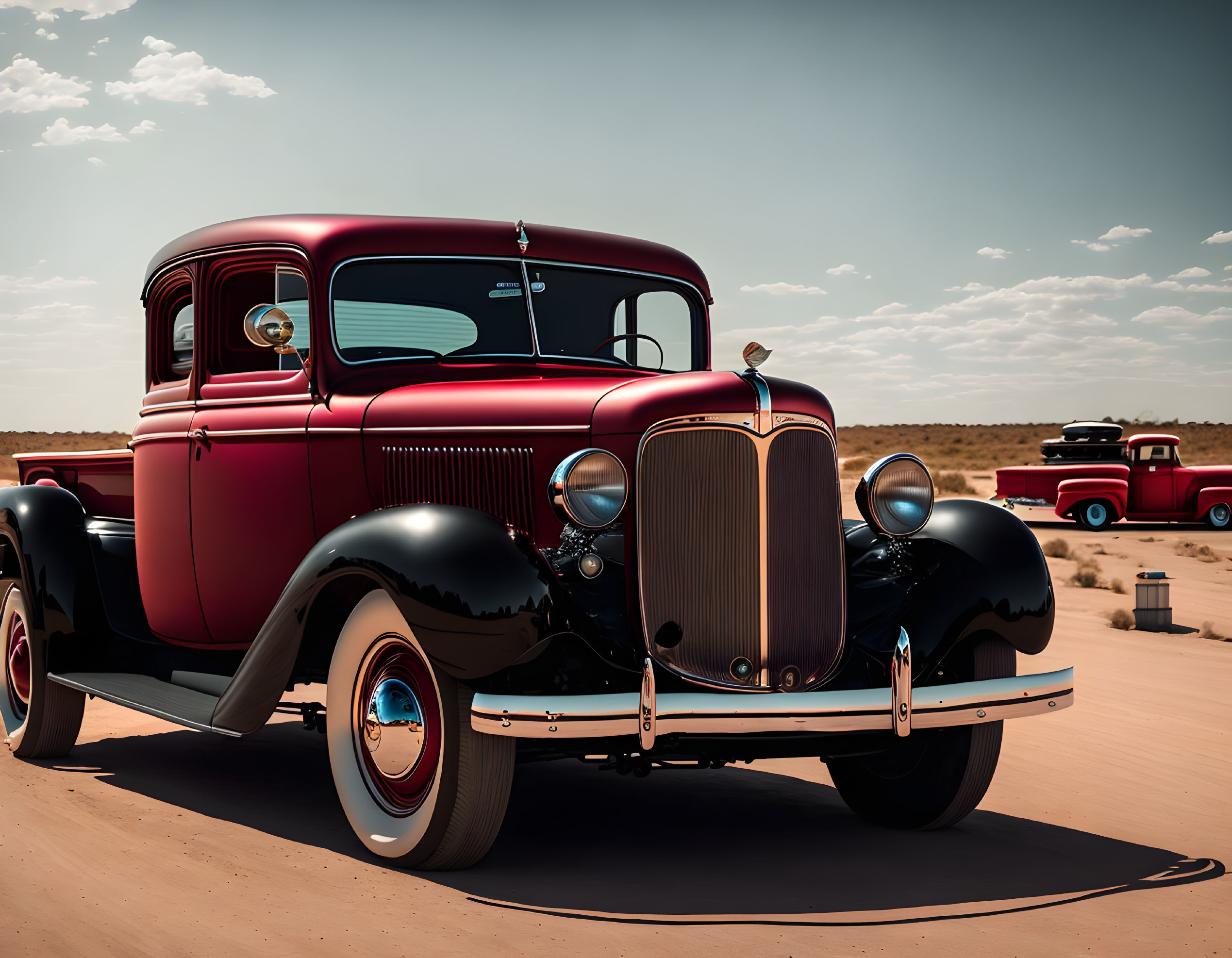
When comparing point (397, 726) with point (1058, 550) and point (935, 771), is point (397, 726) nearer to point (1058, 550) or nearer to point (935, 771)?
point (935, 771)

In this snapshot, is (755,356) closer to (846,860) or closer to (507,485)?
(507,485)

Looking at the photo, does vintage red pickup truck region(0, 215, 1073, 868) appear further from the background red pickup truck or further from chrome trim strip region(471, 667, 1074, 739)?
the background red pickup truck

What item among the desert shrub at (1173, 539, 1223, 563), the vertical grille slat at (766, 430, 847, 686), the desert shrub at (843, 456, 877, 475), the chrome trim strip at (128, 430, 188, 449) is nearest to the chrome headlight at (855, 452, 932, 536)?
the vertical grille slat at (766, 430, 847, 686)

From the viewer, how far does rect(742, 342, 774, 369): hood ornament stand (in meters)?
4.40

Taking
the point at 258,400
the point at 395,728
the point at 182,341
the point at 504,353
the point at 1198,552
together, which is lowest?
the point at 1198,552

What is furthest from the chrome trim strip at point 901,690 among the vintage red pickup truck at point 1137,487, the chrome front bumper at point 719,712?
the vintage red pickup truck at point 1137,487

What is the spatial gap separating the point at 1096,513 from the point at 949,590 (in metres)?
19.1

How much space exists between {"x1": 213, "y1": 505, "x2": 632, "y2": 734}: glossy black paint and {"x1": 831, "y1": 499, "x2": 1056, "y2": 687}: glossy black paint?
962mm

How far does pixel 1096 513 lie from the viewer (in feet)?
72.2

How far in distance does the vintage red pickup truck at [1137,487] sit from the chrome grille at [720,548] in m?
19.1

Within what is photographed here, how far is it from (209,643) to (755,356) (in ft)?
9.61

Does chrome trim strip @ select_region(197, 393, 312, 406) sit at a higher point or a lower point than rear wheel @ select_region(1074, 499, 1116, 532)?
higher

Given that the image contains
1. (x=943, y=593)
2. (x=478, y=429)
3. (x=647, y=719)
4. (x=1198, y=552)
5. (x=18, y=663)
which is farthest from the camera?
(x=1198, y=552)

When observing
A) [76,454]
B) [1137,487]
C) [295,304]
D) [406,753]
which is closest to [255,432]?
[295,304]
